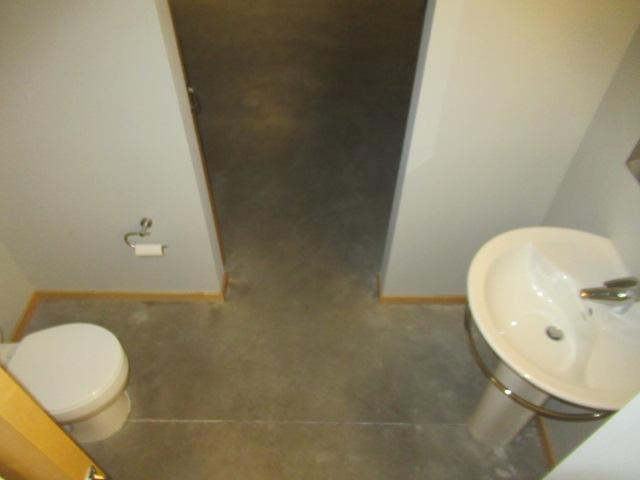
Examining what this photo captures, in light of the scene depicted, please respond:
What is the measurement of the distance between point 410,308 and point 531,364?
120 centimetres

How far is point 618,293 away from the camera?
121cm

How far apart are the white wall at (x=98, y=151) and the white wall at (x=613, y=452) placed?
1.44m

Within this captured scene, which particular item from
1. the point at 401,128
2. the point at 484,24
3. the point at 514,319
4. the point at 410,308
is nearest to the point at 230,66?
the point at 401,128

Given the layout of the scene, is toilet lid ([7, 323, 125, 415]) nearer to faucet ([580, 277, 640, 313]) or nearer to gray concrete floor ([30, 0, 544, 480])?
gray concrete floor ([30, 0, 544, 480])

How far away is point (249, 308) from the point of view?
2301 millimetres

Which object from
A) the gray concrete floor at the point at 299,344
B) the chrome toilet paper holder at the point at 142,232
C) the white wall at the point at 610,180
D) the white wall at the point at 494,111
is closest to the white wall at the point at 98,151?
the chrome toilet paper holder at the point at 142,232

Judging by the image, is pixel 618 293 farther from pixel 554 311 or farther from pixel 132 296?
pixel 132 296

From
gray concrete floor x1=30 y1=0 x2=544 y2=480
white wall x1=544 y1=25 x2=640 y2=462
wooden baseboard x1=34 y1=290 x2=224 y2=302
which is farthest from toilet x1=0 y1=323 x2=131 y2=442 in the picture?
white wall x1=544 y1=25 x2=640 y2=462

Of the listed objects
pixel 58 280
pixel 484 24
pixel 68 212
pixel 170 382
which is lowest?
pixel 170 382

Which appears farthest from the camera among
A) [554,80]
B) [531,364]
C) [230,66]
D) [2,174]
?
[230,66]

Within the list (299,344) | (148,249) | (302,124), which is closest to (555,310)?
(299,344)

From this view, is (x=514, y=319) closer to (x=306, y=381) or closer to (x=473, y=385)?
(x=473, y=385)

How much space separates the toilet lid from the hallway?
84 centimetres

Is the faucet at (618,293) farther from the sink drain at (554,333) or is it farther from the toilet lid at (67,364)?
the toilet lid at (67,364)
